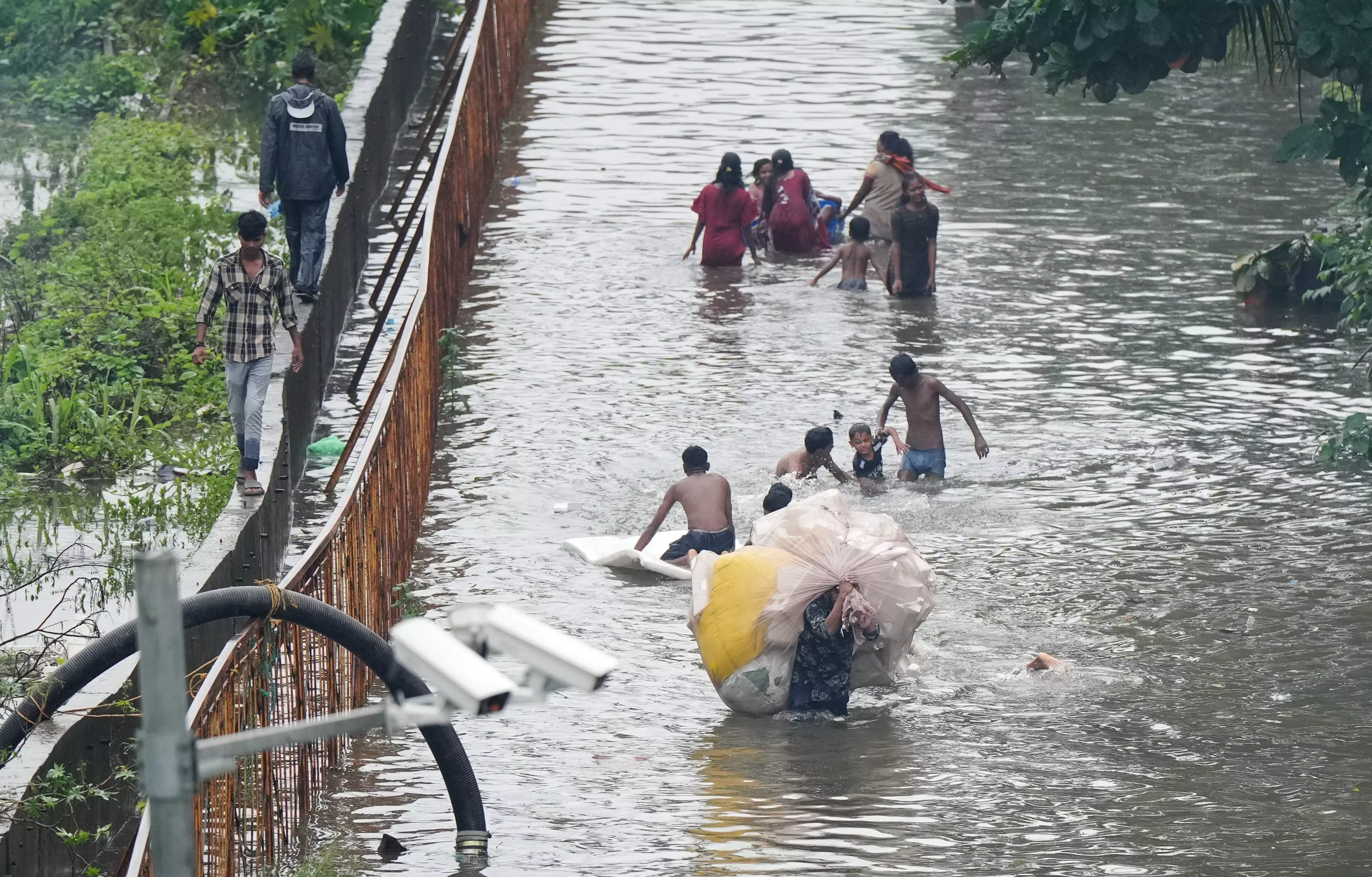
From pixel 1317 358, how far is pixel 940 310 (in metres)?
3.28

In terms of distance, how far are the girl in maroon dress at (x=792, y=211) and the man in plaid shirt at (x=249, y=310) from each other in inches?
333

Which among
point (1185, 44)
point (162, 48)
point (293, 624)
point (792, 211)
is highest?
point (1185, 44)

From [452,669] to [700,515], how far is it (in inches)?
345

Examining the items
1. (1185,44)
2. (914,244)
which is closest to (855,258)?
(914,244)

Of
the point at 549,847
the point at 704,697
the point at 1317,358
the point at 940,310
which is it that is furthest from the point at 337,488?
the point at 1317,358

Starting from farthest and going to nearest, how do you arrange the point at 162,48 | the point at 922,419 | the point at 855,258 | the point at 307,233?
1. the point at 162,48
2. the point at 855,258
3. the point at 307,233
4. the point at 922,419

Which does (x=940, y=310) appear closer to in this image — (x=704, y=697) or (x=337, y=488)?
(x=337, y=488)

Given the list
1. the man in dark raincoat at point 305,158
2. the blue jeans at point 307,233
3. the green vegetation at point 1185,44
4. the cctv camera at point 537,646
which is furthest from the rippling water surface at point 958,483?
the cctv camera at point 537,646

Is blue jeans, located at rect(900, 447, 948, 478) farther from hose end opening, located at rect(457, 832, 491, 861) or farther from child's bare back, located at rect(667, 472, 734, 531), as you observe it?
hose end opening, located at rect(457, 832, 491, 861)

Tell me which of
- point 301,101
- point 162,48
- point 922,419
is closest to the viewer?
point 922,419

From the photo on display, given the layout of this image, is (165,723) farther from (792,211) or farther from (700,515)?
(792,211)

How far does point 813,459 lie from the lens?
574 inches

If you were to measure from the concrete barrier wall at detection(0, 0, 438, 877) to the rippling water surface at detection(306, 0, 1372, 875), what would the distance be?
3.56 feet

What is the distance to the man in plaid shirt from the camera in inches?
517
